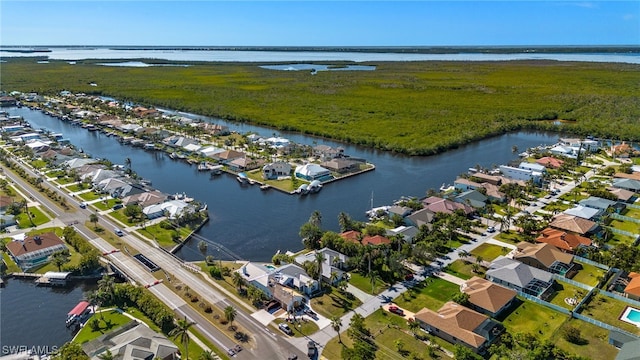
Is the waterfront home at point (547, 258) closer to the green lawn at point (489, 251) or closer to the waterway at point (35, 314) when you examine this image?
the green lawn at point (489, 251)

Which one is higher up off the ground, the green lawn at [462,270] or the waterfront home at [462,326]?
the waterfront home at [462,326]

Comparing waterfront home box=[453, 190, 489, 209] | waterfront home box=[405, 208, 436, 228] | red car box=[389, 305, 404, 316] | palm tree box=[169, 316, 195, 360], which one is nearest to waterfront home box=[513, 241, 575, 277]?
waterfront home box=[405, 208, 436, 228]

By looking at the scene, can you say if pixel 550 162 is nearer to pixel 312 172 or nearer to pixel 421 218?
pixel 421 218

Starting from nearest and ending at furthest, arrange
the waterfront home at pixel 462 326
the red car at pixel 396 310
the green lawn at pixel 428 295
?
the waterfront home at pixel 462 326 → the red car at pixel 396 310 → the green lawn at pixel 428 295

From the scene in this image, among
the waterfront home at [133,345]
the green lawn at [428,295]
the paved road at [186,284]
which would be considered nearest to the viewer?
the waterfront home at [133,345]

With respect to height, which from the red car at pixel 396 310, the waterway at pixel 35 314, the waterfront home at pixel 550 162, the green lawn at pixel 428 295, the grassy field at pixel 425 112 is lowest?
the waterway at pixel 35 314

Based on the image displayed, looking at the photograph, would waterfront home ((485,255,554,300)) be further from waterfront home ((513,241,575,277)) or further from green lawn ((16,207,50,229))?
green lawn ((16,207,50,229))

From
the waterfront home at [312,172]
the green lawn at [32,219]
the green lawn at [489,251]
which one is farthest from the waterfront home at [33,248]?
the green lawn at [489,251]

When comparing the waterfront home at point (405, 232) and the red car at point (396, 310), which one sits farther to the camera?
the waterfront home at point (405, 232)
